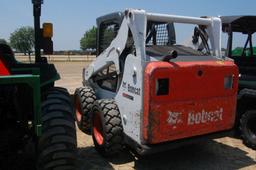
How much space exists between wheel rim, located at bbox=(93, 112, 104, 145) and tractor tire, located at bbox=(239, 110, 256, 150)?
236 cm

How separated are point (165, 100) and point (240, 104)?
87.2 inches

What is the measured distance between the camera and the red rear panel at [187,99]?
12.6 feet

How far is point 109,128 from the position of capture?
14.6 feet

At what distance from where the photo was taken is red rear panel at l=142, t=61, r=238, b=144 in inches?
151

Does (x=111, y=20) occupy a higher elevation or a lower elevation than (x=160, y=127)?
higher

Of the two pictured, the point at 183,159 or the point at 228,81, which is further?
the point at 183,159

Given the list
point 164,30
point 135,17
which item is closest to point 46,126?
point 135,17

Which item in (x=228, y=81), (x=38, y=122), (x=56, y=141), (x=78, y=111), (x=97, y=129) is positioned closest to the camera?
(x=38, y=122)

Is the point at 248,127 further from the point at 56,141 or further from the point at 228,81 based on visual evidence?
the point at 56,141

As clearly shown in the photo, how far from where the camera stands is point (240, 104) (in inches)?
219

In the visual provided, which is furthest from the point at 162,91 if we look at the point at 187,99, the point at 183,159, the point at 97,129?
the point at 97,129

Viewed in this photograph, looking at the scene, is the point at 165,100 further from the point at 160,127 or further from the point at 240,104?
the point at 240,104

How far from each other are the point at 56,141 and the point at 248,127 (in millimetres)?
3482

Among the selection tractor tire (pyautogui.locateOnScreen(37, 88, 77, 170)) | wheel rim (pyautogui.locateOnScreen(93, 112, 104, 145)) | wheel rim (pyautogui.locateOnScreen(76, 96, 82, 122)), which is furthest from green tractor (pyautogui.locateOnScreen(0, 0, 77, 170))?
wheel rim (pyautogui.locateOnScreen(76, 96, 82, 122))
